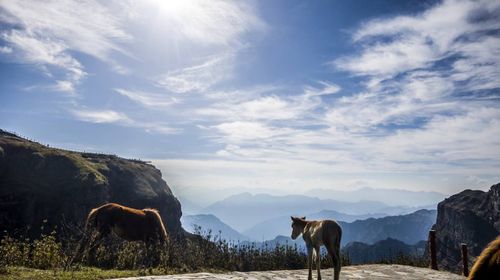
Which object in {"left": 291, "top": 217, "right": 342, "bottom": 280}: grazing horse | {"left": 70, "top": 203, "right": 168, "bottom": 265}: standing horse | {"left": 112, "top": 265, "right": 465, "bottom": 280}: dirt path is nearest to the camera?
{"left": 112, "top": 265, "right": 465, "bottom": 280}: dirt path

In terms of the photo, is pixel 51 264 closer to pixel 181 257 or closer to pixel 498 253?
pixel 181 257

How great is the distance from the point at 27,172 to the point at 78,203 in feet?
51.6

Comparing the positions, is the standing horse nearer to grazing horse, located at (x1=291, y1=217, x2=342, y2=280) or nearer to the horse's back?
grazing horse, located at (x1=291, y1=217, x2=342, y2=280)

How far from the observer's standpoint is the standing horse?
52.6 feet

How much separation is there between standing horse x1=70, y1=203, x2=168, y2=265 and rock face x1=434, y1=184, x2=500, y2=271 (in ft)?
522

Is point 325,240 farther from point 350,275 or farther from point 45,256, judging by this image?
point 45,256

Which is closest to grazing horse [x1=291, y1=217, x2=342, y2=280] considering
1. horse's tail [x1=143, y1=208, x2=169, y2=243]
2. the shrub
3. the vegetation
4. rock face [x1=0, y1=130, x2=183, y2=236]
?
the vegetation

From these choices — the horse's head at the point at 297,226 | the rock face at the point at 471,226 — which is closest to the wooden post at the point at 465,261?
the horse's head at the point at 297,226

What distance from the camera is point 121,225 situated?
52.7 feet

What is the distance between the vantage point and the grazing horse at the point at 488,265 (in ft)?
16.3

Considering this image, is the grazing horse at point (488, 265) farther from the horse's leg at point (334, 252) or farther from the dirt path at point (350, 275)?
the dirt path at point (350, 275)

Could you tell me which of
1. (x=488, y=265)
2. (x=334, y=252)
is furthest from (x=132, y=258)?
(x=488, y=265)

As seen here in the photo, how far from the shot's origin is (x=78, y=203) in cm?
10044

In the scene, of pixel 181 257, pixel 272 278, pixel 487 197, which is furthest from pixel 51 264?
pixel 487 197
